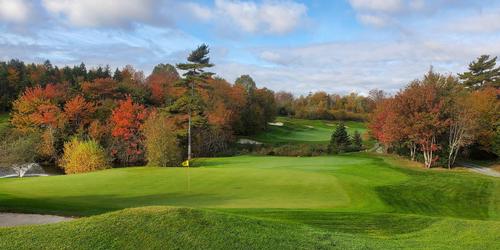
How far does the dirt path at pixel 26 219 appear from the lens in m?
14.6

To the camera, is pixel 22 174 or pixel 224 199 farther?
pixel 22 174

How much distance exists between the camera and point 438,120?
4400cm

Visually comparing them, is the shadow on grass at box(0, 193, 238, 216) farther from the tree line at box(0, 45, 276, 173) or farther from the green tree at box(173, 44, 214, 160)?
the green tree at box(173, 44, 214, 160)

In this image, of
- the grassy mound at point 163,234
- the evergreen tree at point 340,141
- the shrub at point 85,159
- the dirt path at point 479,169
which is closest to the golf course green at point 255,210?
the grassy mound at point 163,234

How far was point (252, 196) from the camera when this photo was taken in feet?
73.3

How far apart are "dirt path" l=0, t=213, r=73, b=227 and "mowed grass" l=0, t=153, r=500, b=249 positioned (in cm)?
80

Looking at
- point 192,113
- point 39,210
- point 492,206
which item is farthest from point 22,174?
point 492,206

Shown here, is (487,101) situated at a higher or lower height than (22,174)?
higher

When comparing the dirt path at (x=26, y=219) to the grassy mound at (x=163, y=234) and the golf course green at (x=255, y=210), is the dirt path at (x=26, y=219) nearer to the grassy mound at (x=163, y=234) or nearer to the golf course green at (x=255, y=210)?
the golf course green at (x=255, y=210)

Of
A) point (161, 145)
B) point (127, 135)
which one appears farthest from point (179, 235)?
point (127, 135)

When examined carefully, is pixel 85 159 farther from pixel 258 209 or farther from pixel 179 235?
pixel 179 235

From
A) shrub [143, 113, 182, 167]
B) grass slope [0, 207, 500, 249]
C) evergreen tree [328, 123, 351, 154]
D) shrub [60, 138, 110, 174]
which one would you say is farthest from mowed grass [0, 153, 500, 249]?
evergreen tree [328, 123, 351, 154]

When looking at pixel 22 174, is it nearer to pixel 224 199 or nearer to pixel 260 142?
pixel 224 199

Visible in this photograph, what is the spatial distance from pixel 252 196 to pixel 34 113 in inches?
1860
